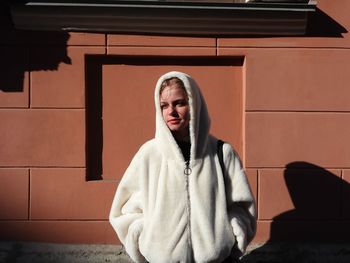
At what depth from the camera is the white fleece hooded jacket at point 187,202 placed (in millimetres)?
2930

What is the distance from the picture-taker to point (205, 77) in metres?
4.43

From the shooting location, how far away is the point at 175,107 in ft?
9.87

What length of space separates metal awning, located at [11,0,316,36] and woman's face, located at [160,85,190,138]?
1.38 metres

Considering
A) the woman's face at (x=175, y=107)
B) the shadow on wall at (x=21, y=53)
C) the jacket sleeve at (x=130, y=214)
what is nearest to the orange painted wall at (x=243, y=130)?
the shadow on wall at (x=21, y=53)

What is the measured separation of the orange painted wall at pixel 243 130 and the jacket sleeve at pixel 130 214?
45.2 inches

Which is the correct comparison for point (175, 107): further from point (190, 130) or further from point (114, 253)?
point (114, 253)

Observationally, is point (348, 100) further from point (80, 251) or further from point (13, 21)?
point (13, 21)

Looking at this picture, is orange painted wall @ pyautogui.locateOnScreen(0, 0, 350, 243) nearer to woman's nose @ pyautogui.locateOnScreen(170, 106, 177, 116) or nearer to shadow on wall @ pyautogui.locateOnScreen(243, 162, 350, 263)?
shadow on wall @ pyautogui.locateOnScreen(243, 162, 350, 263)

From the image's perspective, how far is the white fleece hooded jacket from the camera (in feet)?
9.61

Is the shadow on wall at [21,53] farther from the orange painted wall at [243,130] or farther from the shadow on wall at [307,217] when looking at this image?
the shadow on wall at [307,217]

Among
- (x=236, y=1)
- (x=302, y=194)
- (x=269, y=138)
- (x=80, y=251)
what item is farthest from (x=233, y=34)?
(x=80, y=251)

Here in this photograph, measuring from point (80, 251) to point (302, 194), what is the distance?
1.90m

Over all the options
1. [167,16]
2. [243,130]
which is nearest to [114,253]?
[243,130]

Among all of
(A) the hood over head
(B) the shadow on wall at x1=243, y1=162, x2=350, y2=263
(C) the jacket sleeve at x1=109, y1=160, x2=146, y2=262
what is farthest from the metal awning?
(C) the jacket sleeve at x1=109, y1=160, x2=146, y2=262
